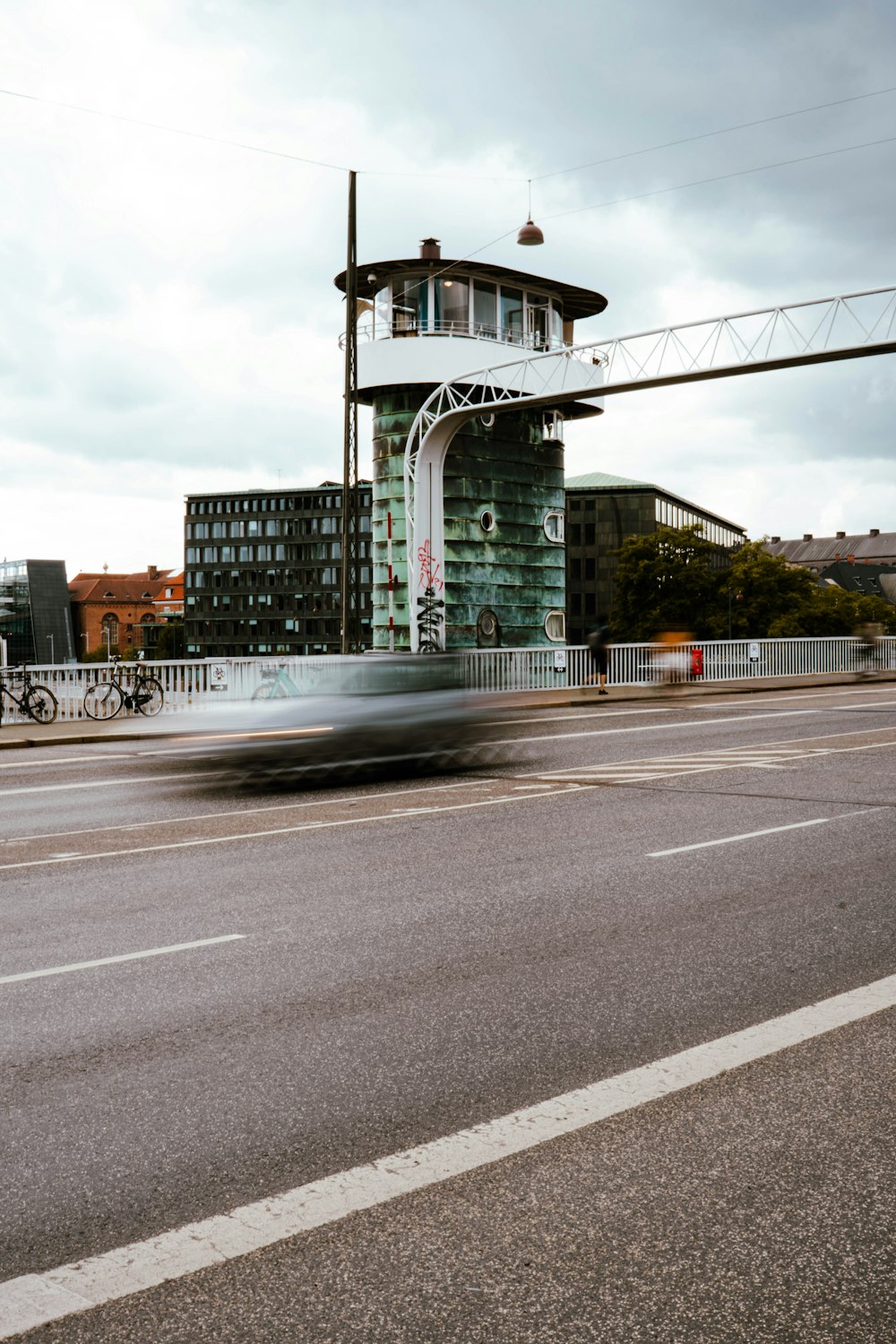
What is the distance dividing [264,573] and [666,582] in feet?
234

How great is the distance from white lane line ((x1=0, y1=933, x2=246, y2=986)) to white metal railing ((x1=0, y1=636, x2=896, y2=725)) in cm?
743

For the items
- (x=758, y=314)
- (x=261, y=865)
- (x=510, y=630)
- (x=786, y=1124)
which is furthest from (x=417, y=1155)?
(x=510, y=630)

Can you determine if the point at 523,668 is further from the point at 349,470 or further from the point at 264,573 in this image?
the point at 264,573

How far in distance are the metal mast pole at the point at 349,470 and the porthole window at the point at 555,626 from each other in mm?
16274

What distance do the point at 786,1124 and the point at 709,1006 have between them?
125 centimetres

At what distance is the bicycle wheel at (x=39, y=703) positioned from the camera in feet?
74.7

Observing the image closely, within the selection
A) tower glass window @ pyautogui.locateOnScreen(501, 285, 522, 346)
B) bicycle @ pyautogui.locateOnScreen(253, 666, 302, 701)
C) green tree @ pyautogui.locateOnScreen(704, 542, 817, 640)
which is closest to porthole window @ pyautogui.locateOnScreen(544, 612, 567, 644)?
tower glass window @ pyautogui.locateOnScreen(501, 285, 522, 346)

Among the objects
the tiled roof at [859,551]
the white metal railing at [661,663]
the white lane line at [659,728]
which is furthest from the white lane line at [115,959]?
the tiled roof at [859,551]

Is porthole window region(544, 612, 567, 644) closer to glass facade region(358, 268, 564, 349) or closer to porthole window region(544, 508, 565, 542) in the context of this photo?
porthole window region(544, 508, 565, 542)

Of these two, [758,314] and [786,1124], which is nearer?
[786,1124]

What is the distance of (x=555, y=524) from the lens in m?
45.2

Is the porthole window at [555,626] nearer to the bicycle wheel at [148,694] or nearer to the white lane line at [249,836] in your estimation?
the bicycle wheel at [148,694]

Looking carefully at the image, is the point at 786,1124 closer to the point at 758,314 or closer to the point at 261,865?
the point at 261,865

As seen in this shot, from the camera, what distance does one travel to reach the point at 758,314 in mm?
27906
